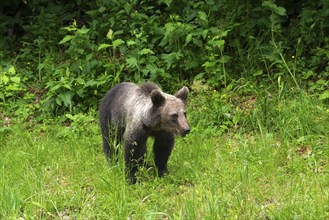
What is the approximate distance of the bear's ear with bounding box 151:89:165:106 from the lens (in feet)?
21.7

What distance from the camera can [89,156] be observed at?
7602 mm

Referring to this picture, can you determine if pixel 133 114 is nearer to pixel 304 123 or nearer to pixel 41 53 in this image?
pixel 304 123

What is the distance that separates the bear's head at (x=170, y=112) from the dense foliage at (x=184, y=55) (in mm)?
2536

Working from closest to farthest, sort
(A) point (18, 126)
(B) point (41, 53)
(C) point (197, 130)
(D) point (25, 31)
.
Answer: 1. (C) point (197, 130)
2. (A) point (18, 126)
3. (B) point (41, 53)
4. (D) point (25, 31)

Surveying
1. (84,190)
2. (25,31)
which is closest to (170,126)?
(84,190)

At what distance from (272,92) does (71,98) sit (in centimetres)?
336

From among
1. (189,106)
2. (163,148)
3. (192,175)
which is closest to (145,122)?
(163,148)

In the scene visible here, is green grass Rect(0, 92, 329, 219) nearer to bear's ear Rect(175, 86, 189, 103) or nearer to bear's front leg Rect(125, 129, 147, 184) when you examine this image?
bear's front leg Rect(125, 129, 147, 184)

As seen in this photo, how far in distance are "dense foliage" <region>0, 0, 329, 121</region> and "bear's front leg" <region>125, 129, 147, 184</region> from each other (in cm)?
278

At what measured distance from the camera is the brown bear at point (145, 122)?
21.9ft

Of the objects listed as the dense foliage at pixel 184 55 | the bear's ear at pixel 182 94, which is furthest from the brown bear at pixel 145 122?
the dense foliage at pixel 184 55

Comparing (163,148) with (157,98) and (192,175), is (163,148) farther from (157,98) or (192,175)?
(157,98)

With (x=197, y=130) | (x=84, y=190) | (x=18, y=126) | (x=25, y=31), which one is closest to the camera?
(x=84, y=190)

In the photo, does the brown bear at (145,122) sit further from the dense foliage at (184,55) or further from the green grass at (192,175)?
the dense foliage at (184,55)
